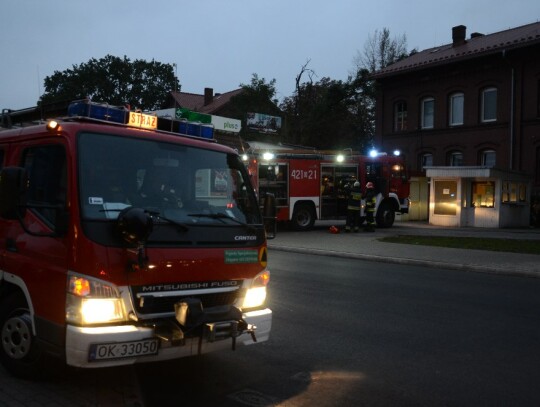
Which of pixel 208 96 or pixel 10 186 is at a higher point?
pixel 208 96

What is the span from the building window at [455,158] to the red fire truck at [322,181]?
866 cm

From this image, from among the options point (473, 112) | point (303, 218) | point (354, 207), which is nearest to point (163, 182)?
point (354, 207)

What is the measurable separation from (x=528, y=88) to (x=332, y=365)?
2553 cm

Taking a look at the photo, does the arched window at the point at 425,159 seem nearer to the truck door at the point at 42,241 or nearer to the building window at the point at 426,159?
the building window at the point at 426,159

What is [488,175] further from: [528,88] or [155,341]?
[155,341]

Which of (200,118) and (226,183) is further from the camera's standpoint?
(200,118)

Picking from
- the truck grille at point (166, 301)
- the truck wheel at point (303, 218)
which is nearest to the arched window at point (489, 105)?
the truck wheel at point (303, 218)

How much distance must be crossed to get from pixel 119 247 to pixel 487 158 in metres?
27.8

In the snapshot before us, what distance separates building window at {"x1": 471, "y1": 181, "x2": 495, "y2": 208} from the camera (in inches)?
912

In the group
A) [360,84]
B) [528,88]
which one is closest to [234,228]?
[528,88]

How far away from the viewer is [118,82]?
62.6 m

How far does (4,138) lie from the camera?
507 cm

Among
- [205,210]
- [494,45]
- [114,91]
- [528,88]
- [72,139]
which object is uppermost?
[114,91]

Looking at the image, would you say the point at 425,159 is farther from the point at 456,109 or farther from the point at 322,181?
the point at 322,181
